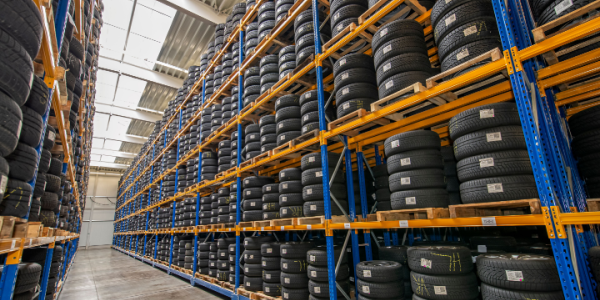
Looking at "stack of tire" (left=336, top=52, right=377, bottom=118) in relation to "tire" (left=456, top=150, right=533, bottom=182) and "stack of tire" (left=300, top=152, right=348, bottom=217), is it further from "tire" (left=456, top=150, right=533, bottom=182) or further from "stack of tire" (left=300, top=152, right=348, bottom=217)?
"tire" (left=456, top=150, right=533, bottom=182)

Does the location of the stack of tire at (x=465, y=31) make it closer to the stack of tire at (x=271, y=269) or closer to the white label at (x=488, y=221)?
the white label at (x=488, y=221)

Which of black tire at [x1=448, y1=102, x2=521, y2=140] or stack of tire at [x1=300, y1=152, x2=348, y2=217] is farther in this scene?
stack of tire at [x1=300, y1=152, x2=348, y2=217]

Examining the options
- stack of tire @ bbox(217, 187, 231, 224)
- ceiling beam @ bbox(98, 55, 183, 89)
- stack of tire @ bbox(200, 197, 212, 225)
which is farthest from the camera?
ceiling beam @ bbox(98, 55, 183, 89)

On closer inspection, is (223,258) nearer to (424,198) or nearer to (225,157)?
(225,157)

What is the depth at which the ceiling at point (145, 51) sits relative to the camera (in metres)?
11.0

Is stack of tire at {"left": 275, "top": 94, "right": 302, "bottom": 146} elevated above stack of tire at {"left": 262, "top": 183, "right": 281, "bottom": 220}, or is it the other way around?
stack of tire at {"left": 275, "top": 94, "right": 302, "bottom": 146}

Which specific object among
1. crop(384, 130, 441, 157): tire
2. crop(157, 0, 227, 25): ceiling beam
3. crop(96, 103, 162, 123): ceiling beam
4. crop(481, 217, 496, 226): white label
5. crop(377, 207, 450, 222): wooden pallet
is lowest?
crop(481, 217, 496, 226): white label

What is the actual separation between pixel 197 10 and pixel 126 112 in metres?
10.5

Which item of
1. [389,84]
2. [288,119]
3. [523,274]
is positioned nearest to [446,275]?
[523,274]

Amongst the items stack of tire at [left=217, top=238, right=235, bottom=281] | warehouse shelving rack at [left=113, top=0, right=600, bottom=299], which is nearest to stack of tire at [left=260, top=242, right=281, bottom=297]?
warehouse shelving rack at [left=113, top=0, right=600, bottom=299]

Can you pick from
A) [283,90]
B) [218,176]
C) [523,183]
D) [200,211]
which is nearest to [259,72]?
[283,90]

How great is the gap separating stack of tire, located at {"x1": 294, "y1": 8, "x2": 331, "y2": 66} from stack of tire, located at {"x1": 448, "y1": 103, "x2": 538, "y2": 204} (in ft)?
10.9

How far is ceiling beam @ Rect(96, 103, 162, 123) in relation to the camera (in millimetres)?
17172

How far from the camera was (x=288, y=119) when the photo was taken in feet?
18.0
